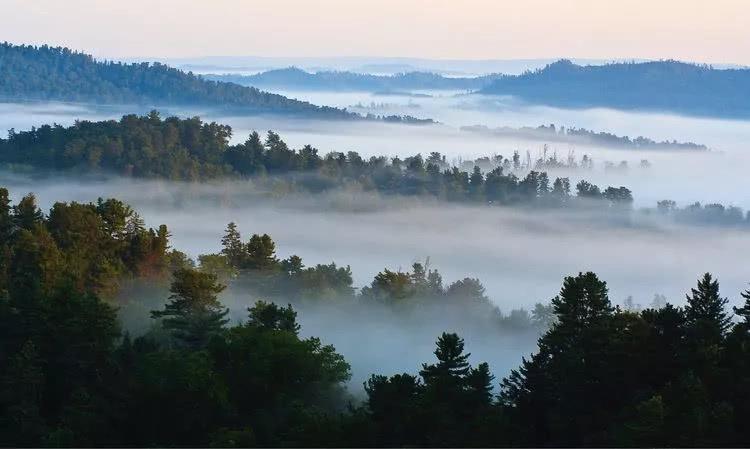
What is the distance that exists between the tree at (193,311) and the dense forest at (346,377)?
73 mm

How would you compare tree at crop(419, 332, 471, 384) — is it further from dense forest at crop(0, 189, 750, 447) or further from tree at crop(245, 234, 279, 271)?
tree at crop(245, 234, 279, 271)

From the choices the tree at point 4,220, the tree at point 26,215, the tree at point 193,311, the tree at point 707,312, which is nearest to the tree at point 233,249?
the tree at point 26,215

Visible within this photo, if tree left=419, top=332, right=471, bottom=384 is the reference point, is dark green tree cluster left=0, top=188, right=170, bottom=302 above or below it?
below

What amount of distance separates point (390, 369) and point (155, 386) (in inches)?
1109

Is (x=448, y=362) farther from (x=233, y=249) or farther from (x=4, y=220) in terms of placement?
(x=233, y=249)

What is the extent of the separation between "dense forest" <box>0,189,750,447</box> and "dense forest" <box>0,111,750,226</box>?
95.3 metres

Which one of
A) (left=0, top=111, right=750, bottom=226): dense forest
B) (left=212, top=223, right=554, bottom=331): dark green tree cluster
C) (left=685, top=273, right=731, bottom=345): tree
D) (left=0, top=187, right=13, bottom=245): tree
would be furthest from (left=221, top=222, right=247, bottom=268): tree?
(left=0, top=111, right=750, bottom=226): dense forest

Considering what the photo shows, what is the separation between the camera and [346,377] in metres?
33.1

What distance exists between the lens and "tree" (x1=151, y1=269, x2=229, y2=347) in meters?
34.6

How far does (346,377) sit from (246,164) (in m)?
102

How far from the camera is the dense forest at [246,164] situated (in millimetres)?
129625

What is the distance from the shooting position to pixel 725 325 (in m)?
24.8

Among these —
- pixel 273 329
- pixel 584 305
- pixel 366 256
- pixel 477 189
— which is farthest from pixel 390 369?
pixel 477 189

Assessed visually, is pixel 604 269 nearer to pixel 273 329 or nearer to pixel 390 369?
pixel 390 369
